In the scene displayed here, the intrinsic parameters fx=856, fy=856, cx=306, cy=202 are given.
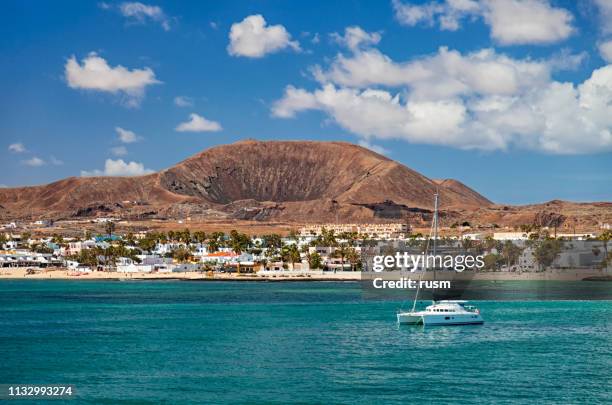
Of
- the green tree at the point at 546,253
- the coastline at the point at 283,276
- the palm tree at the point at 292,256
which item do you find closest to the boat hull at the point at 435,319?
the coastline at the point at 283,276

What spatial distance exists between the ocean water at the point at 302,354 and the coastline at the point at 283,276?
63.7m

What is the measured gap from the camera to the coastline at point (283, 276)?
6457 inches

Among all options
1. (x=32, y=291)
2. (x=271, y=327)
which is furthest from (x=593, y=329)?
(x=32, y=291)

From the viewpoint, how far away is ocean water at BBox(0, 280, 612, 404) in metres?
46.1

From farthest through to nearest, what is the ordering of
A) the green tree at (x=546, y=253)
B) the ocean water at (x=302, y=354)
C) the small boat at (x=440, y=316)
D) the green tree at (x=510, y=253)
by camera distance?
the green tree at (x=510, y=253) → the green tree at (x=546, y=253) → the small boat at (x=440, y=316) → the ocean water at (x=302, y=354)

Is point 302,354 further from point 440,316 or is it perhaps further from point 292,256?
point 292,256

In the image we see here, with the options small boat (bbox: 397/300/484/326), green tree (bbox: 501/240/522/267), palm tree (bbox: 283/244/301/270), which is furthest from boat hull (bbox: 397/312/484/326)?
green tree (bbox: 501/240/522/267)

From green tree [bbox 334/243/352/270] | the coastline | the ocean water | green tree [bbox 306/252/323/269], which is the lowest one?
the ocean water

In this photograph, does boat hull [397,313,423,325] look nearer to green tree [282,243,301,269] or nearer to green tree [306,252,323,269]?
green tree [306,252,323,269]

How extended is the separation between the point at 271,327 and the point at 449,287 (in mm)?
19546

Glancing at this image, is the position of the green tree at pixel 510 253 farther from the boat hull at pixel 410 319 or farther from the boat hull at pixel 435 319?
the boat hull at pixel 410 319

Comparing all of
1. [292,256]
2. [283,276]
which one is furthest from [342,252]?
[283,276]

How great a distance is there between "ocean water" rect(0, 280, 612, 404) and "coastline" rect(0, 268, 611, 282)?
63.7 m

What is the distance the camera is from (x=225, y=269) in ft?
606
